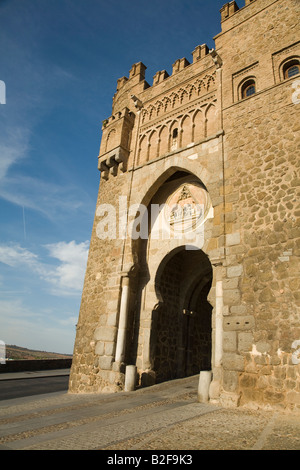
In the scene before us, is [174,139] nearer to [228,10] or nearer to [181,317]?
[228,10]

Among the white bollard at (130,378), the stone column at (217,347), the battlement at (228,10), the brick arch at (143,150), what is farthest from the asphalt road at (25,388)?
the battlement at (228,10)

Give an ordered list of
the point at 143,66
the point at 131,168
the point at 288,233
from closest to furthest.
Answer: the point at 288,233 → the point at 131,168 → the point at 143,66

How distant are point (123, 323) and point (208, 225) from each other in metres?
3.57

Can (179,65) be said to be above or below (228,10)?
below

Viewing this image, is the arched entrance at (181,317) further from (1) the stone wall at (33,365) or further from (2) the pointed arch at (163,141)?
(1) the stone wall at (33,365)

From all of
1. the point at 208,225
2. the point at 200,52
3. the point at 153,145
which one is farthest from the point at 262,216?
the point at 200,52

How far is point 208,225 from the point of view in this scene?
25.4ft

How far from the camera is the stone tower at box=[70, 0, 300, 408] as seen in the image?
5648mm

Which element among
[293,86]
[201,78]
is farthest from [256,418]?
[201,78]

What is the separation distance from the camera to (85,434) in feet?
11.4

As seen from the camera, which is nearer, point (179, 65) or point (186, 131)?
point (186, 131)

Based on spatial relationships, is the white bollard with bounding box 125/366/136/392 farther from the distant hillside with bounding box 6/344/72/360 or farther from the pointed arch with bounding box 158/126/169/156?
the distant hillside with bounding box 6/344/72/360
